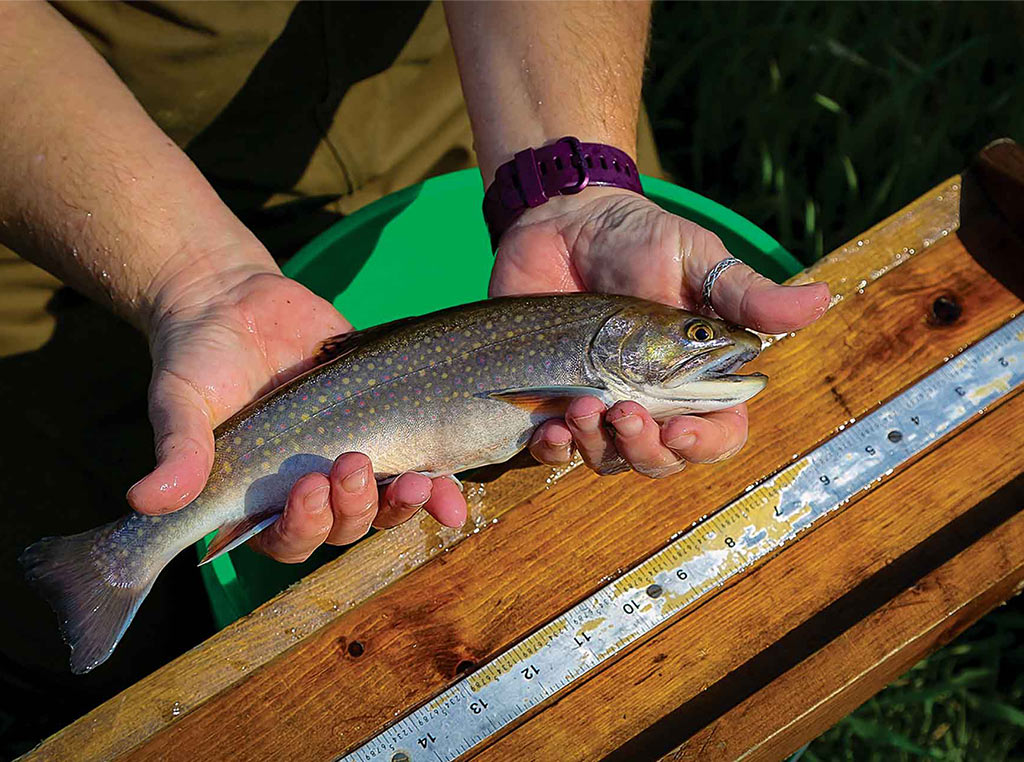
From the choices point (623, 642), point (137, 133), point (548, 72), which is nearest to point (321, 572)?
point (623, 642)

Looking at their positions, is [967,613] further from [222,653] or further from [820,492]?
[222,653]

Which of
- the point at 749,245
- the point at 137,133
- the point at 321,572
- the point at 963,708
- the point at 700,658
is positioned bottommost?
the point at 963,708

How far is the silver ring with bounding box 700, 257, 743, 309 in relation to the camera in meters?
2.67

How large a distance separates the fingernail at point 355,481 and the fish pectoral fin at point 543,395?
44 cm

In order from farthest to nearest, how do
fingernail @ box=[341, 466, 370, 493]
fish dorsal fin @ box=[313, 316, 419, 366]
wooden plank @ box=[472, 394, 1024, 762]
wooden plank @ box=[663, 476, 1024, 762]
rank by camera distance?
fish dorsal fin @ box=[313, 316, 419, 366], wooden plank @ box=[472, 394, 1024, 762], wooden plank @ box=[663, 476, 1024, 762], fingernail @ box=[341, 466, 370, 493]

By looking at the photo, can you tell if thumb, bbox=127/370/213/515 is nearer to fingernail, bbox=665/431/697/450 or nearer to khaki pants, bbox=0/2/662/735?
fingernail, bbox=665/431/697/450

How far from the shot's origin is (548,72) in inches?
130

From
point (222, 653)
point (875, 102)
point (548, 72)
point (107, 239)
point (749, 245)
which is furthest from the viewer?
point (875, 102)

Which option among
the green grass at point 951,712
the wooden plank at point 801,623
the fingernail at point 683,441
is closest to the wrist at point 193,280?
the fingernail at point 683,441

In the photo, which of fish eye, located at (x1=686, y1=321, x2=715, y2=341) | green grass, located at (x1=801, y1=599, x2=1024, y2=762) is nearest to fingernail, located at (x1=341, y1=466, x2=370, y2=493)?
fish eye, located at (x1=686, y1=321, x2=715, y2=341)

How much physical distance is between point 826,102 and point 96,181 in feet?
11.9

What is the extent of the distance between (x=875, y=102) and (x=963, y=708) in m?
3.11

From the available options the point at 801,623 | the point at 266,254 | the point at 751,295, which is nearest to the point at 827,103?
the point at 751,295

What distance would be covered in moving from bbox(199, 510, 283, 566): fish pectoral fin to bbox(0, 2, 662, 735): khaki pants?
150 cm
